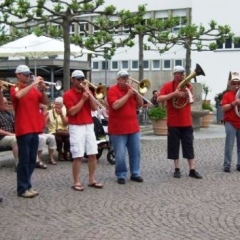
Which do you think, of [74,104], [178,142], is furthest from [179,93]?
[74,104]

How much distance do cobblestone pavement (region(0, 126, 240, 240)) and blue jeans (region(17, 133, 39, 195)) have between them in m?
0.23

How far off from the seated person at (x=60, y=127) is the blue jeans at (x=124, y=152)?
2.64 meters

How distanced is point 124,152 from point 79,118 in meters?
1.06

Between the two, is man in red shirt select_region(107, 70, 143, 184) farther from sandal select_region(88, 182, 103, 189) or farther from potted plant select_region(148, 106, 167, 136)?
potted plant select_region(148, 106, 167, 136)

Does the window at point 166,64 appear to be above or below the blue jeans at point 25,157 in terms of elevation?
above

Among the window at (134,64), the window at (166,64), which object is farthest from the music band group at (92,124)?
the window at (134,64)

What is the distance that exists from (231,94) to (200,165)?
157 cm

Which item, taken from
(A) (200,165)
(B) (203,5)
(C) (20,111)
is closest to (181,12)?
(B) (203,5)

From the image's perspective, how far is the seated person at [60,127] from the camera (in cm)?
1153

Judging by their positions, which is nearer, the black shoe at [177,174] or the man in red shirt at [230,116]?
the black shoe at [177,174]

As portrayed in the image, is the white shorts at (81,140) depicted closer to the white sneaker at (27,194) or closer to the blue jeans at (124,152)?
the blue jeans at (124,152)

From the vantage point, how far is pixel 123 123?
29.2 feet

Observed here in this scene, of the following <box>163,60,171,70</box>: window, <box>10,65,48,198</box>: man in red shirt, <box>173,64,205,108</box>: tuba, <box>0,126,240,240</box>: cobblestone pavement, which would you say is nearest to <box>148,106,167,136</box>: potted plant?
<box>0,126,240,240</box>: cobblestone pavement

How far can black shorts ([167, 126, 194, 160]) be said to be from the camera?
31.0 feet
